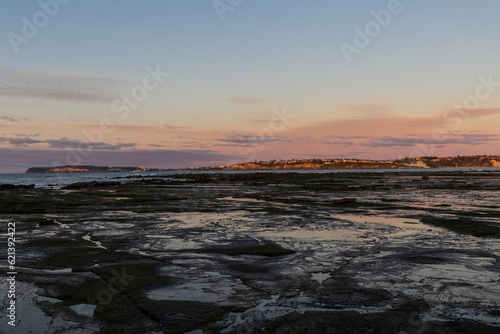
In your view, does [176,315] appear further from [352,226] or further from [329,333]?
[352,226]

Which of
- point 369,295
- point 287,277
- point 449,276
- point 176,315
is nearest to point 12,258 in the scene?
point 176,315

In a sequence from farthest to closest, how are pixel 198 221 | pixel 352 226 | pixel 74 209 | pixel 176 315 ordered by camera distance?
1. pixel 74 209
2. pixel 198 221
3. pixel 352 226
4. pixel 176 315

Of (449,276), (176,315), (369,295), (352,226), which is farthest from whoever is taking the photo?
(352,226)

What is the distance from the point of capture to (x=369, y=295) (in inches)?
306

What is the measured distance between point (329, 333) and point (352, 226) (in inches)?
498

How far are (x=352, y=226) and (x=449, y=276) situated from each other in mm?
8854

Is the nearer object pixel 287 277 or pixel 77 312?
pixel 77 312

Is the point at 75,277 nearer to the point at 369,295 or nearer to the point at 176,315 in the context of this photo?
the point at 176,315

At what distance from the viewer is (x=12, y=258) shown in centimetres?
1142

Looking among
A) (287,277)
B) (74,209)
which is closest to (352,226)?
(287,277)

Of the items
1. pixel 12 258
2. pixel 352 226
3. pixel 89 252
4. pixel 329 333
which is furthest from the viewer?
pixel 352 226

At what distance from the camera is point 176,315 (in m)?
6.79

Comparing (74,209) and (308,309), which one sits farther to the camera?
(74,209)

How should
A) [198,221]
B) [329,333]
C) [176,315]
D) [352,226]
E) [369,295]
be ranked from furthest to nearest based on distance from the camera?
[198,221]
[352,226]
[369,295]
[176,315]
[329,333]
